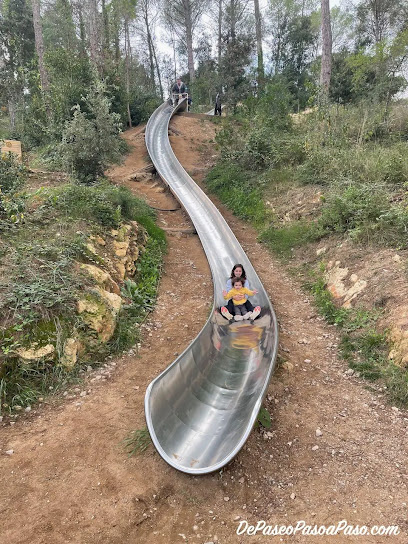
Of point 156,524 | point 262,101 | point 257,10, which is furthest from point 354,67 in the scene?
point 156,524

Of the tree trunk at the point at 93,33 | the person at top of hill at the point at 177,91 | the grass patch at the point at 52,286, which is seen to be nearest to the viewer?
the grass patch at the point at 52,286

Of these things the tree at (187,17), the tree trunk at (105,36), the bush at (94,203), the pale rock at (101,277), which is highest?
the tree at (187,17)

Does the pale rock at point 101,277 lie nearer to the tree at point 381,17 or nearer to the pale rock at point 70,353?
the pale rock at point 70,353

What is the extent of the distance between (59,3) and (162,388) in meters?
27.5

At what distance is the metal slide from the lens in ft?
10.6

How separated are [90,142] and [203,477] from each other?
747 cm

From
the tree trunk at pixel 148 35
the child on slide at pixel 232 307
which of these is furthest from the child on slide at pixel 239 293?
the tree trunk at pixel 148 35

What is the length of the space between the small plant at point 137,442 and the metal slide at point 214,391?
223mm

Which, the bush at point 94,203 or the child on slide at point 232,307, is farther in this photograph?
the bush at point 94,203

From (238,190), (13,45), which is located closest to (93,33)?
(238,190)

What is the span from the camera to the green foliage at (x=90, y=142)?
26.7 feet

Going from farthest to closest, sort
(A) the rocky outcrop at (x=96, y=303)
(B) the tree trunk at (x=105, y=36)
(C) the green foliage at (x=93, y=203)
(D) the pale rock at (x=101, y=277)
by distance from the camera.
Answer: (B) the tree trunk at (x=105, y=36), (C) the green foliage at (x=93, y=203), (D) the pale rock at (x=101, y=277), (A) the rocky outcrop at (x=96, y=303)

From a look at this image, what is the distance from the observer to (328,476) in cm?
305

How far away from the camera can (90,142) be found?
8.33 metres
